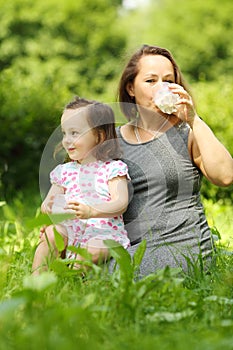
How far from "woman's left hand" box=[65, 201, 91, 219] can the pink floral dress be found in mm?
114

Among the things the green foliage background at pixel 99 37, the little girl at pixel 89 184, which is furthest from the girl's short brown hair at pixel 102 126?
the green foliage background at pixel 99 37

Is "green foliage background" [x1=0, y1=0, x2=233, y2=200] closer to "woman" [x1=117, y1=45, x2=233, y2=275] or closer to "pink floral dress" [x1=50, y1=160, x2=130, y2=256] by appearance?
"woman" [x1=117, y1=45, x2=233, y2=275]

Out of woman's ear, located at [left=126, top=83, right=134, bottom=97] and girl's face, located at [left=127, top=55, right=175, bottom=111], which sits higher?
girl's face, located at [left=127, top=55, right=175, bottom=111]

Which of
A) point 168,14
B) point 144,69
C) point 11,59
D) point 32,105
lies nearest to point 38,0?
point 11,59

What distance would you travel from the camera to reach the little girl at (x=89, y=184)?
9.29 feet

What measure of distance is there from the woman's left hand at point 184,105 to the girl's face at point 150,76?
160 millimetres

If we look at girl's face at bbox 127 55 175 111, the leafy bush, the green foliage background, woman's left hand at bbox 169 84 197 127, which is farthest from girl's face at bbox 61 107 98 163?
the green foliage background

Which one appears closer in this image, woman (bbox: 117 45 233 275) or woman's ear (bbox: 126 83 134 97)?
woman (bbox: 117 45 233 275)

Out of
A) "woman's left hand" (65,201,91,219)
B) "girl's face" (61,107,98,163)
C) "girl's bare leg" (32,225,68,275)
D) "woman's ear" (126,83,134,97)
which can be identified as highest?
"woman's ear" (126,83,134,97)

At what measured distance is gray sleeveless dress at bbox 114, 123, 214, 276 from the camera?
9.92 feet

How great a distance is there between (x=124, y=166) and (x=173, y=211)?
1.04 feet

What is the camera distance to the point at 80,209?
108 inches

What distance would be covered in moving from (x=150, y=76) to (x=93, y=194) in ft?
2.02

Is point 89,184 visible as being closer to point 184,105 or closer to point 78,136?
point 78,136
